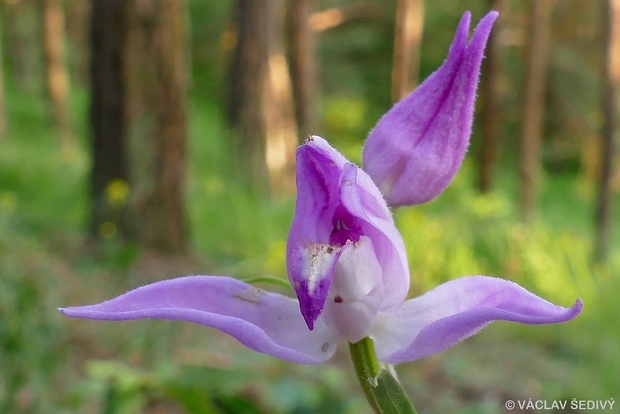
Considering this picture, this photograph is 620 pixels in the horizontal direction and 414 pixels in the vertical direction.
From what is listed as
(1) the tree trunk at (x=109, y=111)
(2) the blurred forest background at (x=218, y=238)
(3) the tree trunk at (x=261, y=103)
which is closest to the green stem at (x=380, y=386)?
(2) the blurred forest background at (x=218, y=238)

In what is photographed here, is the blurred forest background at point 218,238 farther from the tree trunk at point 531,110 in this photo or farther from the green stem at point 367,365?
the green stem at point 367,365

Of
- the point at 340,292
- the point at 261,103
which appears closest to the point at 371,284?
the point at 340,292

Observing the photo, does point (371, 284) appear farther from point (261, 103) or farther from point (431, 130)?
point (261, 103)

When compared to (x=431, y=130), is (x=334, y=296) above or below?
below

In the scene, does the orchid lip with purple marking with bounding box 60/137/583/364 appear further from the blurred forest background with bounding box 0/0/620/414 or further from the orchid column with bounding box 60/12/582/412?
the blurred forest background with bounding box 0/0/620/414

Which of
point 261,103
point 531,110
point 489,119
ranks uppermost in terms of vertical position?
point 261,103
